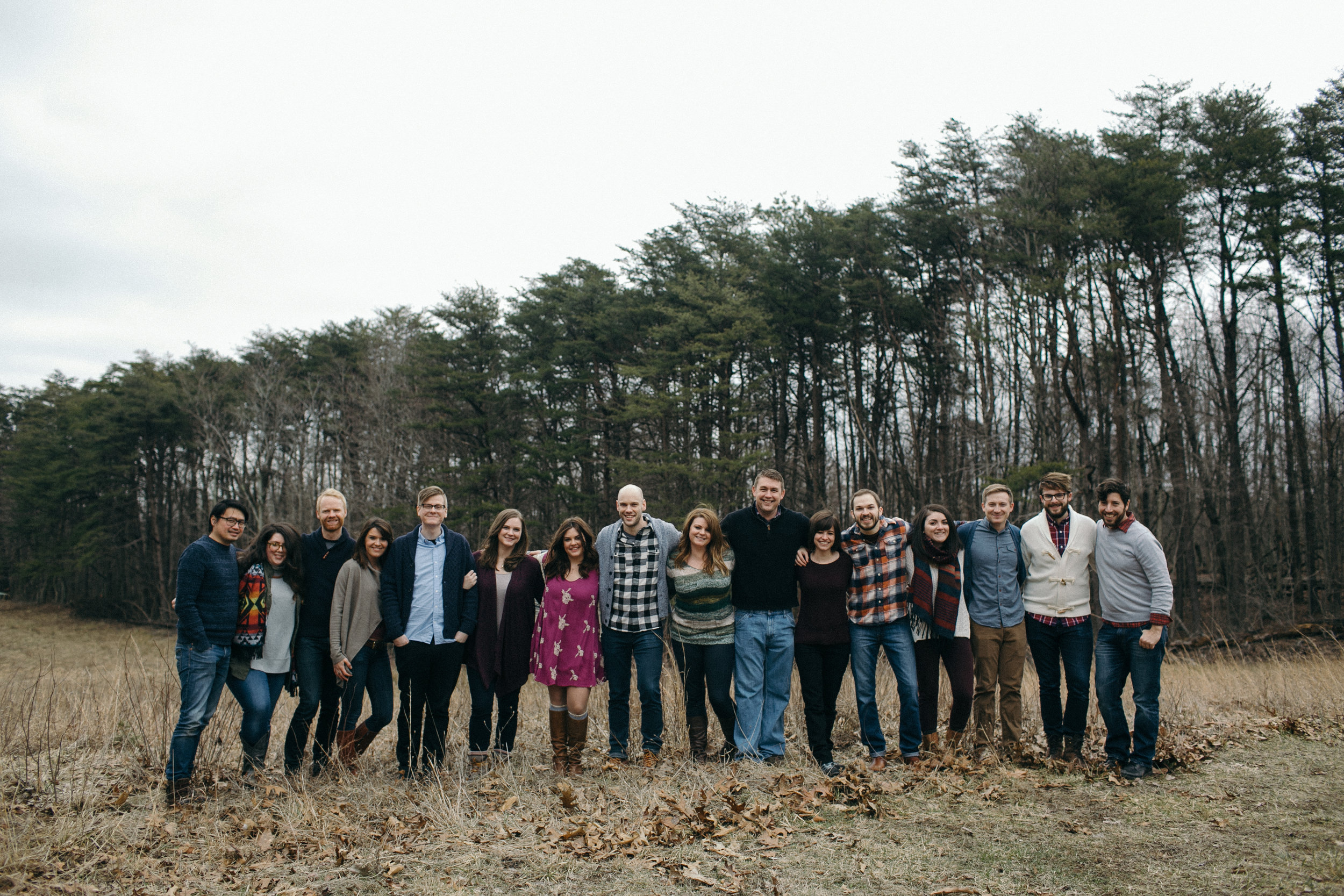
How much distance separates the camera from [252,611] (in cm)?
509

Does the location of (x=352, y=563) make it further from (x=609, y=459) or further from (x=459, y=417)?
(x=459, y=417)

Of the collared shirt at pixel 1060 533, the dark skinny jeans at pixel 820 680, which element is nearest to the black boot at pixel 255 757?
the dark skinny jeans at pixel 820 680

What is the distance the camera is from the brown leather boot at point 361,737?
5.41 metres

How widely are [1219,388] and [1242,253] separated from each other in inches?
150

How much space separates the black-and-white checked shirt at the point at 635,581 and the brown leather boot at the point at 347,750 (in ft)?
6.34

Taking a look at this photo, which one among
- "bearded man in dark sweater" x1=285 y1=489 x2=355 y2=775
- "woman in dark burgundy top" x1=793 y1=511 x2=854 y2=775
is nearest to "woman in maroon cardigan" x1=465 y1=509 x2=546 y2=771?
"bearded man in dark sweater" x1=285 y1=489 x2=355 y2=775

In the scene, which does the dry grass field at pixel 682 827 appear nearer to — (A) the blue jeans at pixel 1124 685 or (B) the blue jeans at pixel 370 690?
(A) the blue jeans at pixel 1124 685

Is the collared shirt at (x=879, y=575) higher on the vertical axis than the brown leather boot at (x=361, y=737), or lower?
higher

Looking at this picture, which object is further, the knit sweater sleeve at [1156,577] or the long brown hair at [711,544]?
the long brown hair at [711,544]

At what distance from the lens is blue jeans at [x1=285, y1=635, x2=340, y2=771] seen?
525cm

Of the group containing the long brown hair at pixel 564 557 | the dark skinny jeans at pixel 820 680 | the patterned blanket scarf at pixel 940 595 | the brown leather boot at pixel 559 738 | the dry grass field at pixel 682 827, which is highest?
the long brown hair at pixel 564 557

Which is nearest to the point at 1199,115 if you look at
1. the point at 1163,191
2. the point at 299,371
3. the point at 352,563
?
the point at 1163,191

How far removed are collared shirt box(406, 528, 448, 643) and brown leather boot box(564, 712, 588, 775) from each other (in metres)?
1.08

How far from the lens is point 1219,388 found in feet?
73.5
